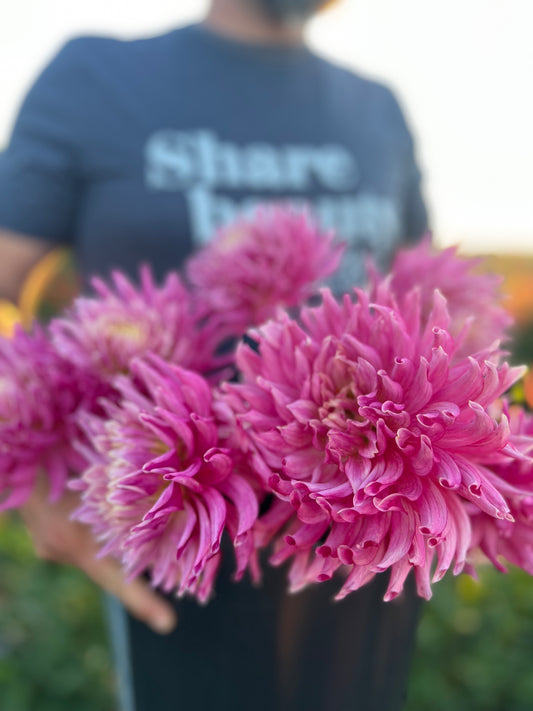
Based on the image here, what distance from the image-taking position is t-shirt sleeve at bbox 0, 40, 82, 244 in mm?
973

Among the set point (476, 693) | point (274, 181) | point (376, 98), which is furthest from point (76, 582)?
point (376, 98)

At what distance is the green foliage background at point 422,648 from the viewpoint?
1520 millimetres

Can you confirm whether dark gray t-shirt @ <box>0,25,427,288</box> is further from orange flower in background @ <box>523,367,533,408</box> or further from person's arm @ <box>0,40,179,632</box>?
orange flower in background @ <box>523,367,533,408</box>

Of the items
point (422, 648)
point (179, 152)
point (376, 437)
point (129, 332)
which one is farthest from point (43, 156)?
point (422, 648)

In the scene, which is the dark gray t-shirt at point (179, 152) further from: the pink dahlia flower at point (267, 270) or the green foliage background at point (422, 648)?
the green foliage background at point (422, 648)

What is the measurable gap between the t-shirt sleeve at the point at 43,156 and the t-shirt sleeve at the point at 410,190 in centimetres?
58

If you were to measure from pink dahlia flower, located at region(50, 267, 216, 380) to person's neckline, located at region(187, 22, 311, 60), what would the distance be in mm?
738

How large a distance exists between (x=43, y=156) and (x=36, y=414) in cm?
60

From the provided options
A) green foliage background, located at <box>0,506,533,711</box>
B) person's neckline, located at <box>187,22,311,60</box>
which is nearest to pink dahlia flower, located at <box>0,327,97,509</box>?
person's neckline, located at <box>187,22,311,60</box>

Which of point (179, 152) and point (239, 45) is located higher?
point (239, 45)

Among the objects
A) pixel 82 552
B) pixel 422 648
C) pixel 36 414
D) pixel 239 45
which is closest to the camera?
pixel 36 414

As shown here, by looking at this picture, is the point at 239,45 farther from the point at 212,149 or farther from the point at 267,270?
the point at 267,270

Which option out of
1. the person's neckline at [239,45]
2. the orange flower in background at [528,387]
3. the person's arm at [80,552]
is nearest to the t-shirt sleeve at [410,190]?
the person's neckline at [239,45]

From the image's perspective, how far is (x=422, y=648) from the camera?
65.5 inches
